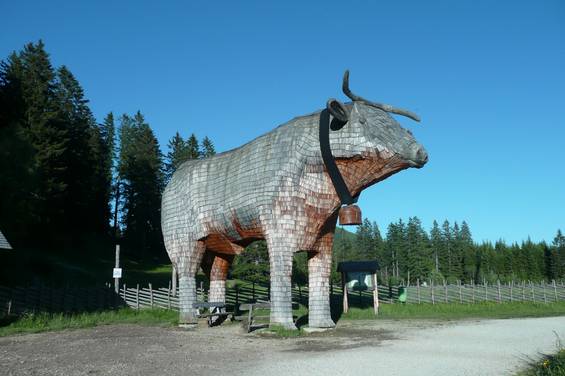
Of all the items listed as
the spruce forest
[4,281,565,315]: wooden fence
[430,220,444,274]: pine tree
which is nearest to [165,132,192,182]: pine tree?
the spruce forest

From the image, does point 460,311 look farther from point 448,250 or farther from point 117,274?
point 448,250

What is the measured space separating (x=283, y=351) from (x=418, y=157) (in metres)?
5.46

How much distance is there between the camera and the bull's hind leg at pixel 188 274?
1426cm

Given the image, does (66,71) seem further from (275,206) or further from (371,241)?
(371,241)

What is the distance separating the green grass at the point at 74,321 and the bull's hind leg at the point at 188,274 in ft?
3.51

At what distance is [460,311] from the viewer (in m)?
19.7

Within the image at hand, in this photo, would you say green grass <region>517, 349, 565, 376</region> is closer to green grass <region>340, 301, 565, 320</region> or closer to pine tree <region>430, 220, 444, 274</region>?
green grass <region>340, 301, 565, 320</region>

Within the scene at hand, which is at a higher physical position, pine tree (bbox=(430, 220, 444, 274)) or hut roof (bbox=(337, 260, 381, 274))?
pine tree (bbox=(430, 220, 444, 274))

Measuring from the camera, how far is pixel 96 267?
36875 mm

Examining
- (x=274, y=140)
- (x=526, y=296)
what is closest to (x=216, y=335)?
(x=274, y=140)

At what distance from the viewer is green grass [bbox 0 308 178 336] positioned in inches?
543

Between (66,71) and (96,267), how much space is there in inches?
780

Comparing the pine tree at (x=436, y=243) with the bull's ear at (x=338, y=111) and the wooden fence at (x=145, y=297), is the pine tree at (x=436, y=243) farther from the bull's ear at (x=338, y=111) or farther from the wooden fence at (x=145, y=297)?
the bull's ear at (x=338, y=111)

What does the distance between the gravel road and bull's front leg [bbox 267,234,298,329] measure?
0.67 metres
